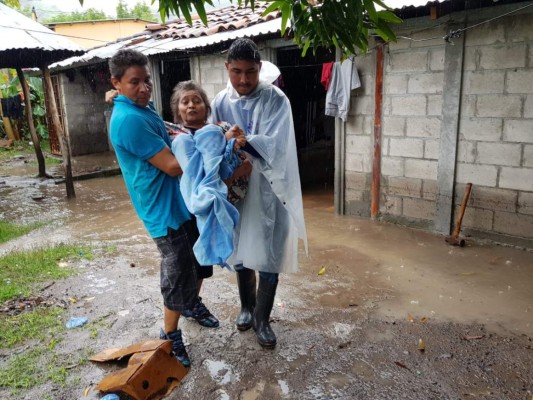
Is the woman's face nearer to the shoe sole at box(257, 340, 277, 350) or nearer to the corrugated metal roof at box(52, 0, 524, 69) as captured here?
the shoe sole at box(257, 340, 277, 350)

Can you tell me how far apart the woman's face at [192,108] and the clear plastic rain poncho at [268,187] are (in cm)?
26

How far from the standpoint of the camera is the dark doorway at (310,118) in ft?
31.0

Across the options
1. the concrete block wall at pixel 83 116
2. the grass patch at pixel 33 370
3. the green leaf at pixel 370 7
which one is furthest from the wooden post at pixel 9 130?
the green leaf at pixel 370 7

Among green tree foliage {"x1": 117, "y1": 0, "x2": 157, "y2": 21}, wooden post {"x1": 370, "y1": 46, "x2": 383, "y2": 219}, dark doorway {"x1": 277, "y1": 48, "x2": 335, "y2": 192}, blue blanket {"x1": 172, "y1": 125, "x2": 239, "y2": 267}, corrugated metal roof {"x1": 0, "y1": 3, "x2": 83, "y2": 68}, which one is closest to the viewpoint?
blue blanket {"x1": 172, "y1": 125, "x2": 239, "y2": 267}

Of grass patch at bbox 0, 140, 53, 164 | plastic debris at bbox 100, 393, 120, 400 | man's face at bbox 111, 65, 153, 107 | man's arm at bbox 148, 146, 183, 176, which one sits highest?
man's face at bbox 111, 65, 153, 107

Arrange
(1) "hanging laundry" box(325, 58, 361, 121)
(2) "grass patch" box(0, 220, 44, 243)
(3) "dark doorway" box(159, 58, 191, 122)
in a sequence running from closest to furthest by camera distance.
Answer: (1) "hanging laundry" box(325, 58, 361, 121)
(2) "grass patch" box(0, 220, 44, 243)
(3) "dark doorway" box(159, 58, 191, 122)

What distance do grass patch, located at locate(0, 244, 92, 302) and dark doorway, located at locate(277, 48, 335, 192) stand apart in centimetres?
516

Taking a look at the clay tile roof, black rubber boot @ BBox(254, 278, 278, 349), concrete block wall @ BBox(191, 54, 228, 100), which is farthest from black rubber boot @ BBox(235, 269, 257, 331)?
concrete block wall @ BBox(191, 54, 228, 100)

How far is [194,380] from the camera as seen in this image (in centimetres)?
272

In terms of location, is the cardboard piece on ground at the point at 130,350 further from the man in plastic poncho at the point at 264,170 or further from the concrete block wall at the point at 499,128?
the concrete block wall at the point at 499,128

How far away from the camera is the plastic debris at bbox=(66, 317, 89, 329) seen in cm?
343

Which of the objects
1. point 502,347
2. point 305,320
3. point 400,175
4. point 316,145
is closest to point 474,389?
point 502,347

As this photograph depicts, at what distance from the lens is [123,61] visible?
2465 mm

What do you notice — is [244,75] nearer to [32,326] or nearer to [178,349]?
[178,349]
